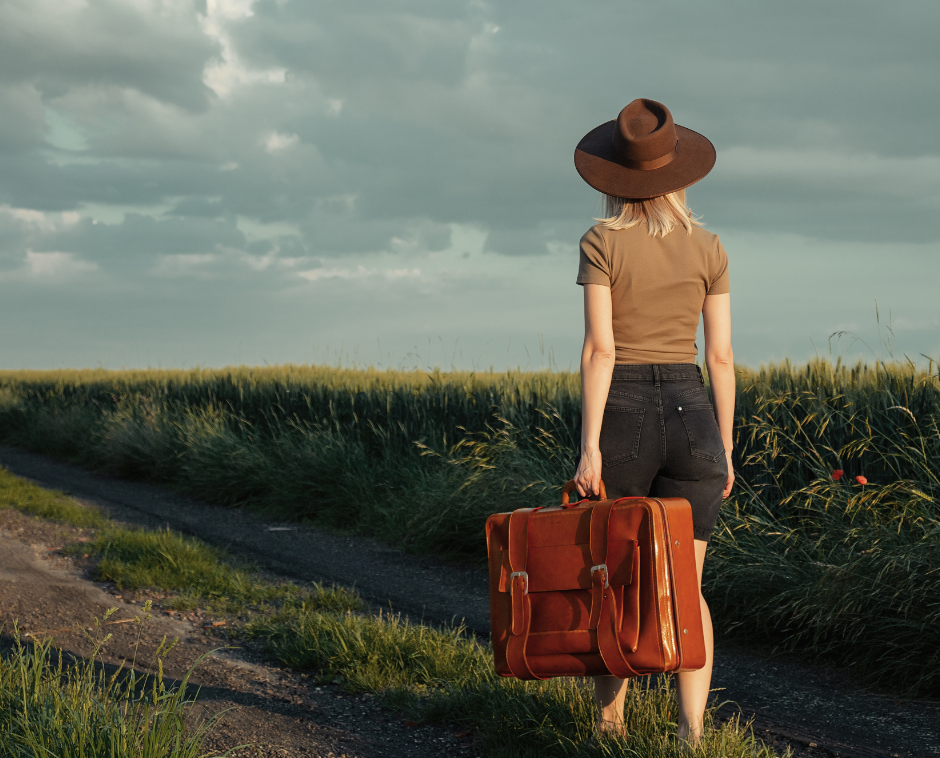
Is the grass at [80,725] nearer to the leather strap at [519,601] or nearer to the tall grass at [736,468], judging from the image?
the leather strap at [519,601]

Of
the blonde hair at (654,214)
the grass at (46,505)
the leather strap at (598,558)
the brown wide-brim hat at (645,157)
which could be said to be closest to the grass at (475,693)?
the leather strap at (598,558)

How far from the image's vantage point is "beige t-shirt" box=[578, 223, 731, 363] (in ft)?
9.59

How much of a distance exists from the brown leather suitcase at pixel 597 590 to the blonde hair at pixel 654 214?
0.99 m

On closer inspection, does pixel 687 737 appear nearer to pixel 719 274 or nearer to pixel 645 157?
pixel 719 274

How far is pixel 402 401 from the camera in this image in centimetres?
1063

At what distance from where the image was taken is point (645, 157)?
3027mm

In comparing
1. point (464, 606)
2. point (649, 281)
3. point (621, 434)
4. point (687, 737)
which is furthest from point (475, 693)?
point (464, 606)

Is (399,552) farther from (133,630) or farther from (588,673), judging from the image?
(588,673)

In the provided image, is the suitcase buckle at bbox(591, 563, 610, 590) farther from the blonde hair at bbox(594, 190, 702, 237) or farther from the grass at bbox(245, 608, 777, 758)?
the blonde hair at bbox(594, 190, 702, 237)

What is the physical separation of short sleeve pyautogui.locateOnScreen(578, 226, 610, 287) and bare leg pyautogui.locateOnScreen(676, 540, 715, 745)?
104cm

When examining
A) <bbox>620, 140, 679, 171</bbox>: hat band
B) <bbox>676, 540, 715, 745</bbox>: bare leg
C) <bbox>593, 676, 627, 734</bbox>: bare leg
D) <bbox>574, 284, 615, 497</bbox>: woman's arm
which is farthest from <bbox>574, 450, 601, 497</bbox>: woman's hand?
<bbox>620, 140, 679, 171</bbox>: hat band

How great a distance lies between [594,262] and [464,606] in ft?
14.0

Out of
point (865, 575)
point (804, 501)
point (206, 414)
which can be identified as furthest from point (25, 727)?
point (206, 414)

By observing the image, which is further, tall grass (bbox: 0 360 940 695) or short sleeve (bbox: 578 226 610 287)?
tall grass (bbox: 0 360 940 695)
